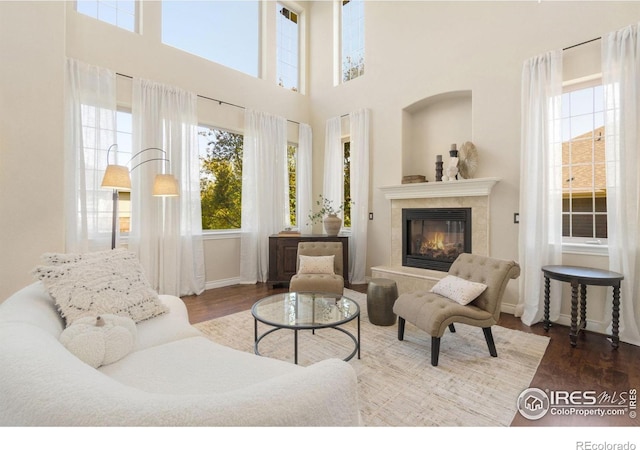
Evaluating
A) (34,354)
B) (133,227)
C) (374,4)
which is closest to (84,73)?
(133,227)

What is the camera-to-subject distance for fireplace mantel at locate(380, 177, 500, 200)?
12.0 feet

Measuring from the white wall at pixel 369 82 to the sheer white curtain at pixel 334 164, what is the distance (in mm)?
321

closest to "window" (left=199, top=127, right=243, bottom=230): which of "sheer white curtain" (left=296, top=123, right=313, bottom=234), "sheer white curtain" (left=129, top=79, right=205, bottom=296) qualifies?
"sheer white curtain" (left=129, top=79, right=205, bottom=296)

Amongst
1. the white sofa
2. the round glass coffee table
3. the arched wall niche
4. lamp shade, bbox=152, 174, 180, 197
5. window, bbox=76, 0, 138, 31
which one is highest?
window, bbox=76, 0, 138, 31

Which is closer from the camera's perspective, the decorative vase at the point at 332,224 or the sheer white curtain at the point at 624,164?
the sheer white curtain at the point at 624,164

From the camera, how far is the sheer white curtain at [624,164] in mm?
2705

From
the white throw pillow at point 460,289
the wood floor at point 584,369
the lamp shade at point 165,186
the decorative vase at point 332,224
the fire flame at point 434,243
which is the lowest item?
the wood floor at point 584,369

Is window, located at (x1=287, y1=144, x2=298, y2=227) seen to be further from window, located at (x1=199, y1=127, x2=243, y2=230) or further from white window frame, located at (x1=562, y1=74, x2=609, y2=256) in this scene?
white window frame, located at (x1=562, y1=74, x2=609, y2=256)

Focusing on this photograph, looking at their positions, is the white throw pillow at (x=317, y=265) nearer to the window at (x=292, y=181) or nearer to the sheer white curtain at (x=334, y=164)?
the sheer white curtain at (x=334, y=164)

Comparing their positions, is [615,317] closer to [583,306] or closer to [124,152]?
[583,306]

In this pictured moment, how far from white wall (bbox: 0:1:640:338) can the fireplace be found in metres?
0.36

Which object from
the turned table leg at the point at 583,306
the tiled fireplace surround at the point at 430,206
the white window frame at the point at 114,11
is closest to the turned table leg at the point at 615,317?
the turned table leg at the point at 583,306

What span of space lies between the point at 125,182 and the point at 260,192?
7.62 feet
